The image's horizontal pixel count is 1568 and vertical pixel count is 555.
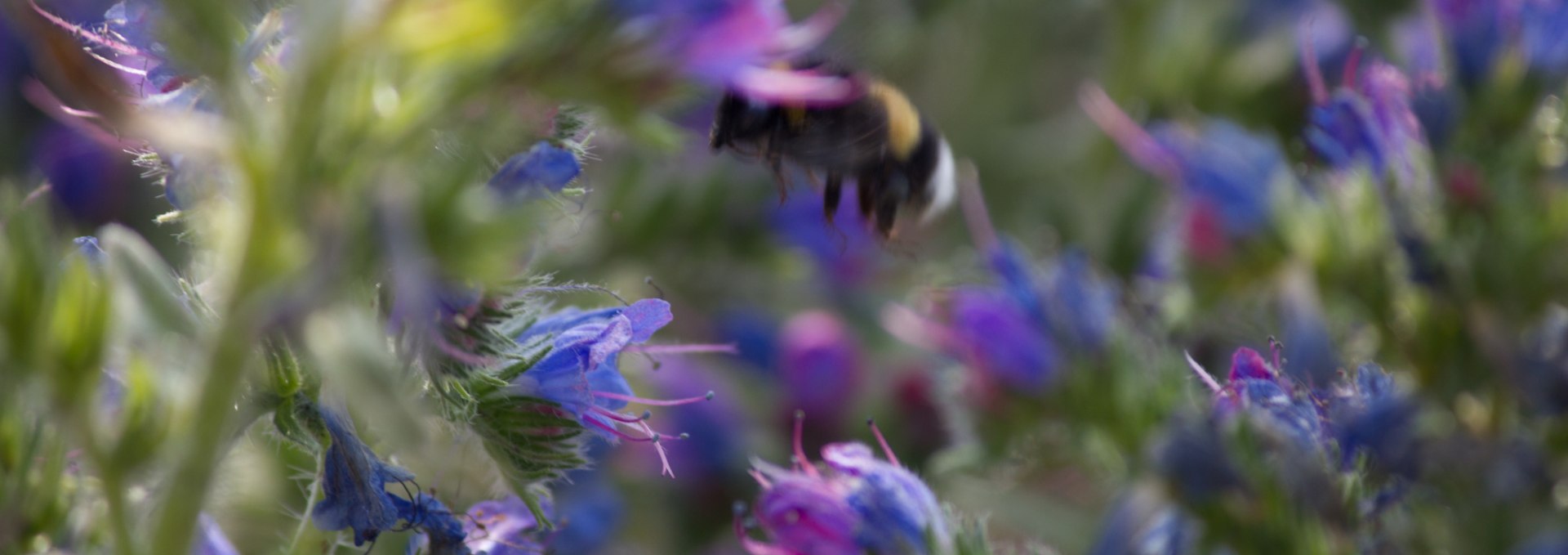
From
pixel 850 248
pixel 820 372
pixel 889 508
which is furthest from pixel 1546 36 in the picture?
pixel 850 248

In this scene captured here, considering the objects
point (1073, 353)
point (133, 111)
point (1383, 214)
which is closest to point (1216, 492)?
point (1383, 214)

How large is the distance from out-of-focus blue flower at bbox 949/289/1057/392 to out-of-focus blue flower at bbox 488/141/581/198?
51.3 inches

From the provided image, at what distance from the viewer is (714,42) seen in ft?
3.13

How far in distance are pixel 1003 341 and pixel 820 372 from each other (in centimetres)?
91

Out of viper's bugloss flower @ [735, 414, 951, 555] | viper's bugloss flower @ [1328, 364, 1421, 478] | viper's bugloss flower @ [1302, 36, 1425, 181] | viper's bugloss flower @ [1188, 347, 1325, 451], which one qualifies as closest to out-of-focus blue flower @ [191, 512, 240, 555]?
viper's bugloss flower @ [735, 414, 951, 555]

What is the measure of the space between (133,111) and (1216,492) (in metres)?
0.85

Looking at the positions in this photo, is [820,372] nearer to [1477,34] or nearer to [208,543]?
[1477,34]

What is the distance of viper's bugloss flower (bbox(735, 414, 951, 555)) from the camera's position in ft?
4.78

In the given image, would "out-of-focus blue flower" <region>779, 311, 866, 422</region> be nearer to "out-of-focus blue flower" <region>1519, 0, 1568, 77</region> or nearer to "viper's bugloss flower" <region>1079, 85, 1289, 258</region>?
"viper's bugloss flower" <region>1079, 85, 1289, 258</region>

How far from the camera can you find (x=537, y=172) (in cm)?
113

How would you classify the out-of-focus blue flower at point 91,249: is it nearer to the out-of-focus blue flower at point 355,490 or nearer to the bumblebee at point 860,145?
the out-of-focus blue flower at point 355,490

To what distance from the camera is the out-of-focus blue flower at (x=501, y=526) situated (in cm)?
134

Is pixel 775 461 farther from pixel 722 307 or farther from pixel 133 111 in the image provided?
pixel 133 111

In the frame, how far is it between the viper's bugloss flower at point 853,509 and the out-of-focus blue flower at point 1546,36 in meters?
0.94
